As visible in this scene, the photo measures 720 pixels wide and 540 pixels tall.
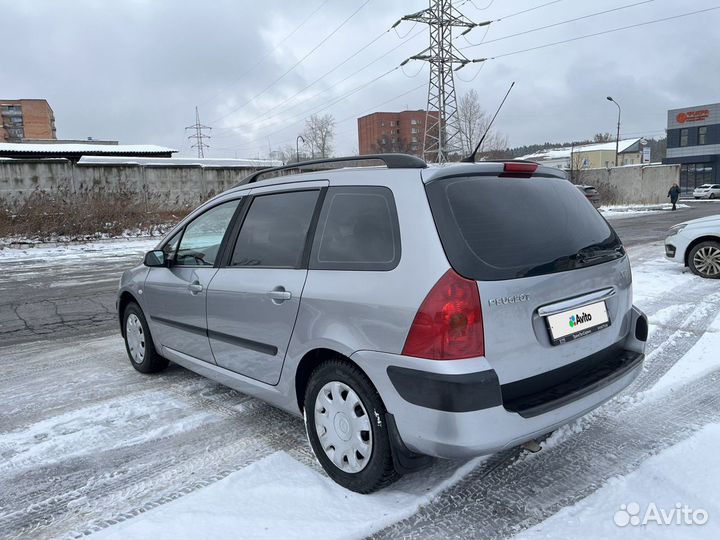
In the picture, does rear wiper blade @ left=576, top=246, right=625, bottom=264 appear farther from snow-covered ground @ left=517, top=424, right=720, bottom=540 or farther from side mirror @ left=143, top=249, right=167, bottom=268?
side mirror @ left=143, top=249, right=167, bottom=268

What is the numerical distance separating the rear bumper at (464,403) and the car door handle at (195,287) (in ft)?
5.53

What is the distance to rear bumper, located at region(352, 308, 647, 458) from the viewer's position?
229cm

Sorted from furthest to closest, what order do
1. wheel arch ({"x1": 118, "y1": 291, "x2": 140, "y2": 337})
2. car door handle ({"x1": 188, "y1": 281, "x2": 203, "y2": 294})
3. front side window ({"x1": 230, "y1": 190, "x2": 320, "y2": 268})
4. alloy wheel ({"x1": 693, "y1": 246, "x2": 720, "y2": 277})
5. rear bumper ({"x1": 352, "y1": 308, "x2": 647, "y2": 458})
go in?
alloy wheel ({"x1": 693, "y1": 246, "x2": 720, "y2": 277}) → wheel arch ({"x1": 118, "y1": 291, "x2": 140, "y2": 337}) → car door handle ({"x1": 188, "y1": 281, "x2": 203, "y2": 294}) → front side window ({"x1": 230, "y1": 190, "x2": 320, "y2": 268}) → rear bumper ({"x1": 352, "y1": 308, "x2": 647, "y2": 458})

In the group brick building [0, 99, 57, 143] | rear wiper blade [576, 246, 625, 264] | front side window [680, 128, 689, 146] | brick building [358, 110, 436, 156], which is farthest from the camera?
brick building [358, 110, 436, 156]

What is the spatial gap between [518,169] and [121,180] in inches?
865

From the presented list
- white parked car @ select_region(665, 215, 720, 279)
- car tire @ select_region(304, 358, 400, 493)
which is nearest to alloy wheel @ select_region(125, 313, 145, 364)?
car tire @ select_region(304, 358, 400, 493)

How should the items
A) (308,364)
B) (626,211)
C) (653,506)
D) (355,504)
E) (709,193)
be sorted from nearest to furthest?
1. (653,506)
2. (355,504)
3. (308,364)
4. (626,211)
5. (709,193)

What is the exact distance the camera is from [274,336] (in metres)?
3.09

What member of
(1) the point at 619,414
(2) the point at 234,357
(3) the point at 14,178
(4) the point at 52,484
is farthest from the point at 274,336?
(3) the point at 14,178

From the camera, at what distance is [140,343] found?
15.6ft

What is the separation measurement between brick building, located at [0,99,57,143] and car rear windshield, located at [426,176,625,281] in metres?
120

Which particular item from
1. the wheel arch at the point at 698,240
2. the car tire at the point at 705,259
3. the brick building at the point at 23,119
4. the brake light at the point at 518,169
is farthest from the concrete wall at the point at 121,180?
the brick building at the point at 23,119

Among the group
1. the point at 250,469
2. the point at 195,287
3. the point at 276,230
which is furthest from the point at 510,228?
the point at 195,287

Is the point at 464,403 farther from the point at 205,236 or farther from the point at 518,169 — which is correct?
the point at 205,236
